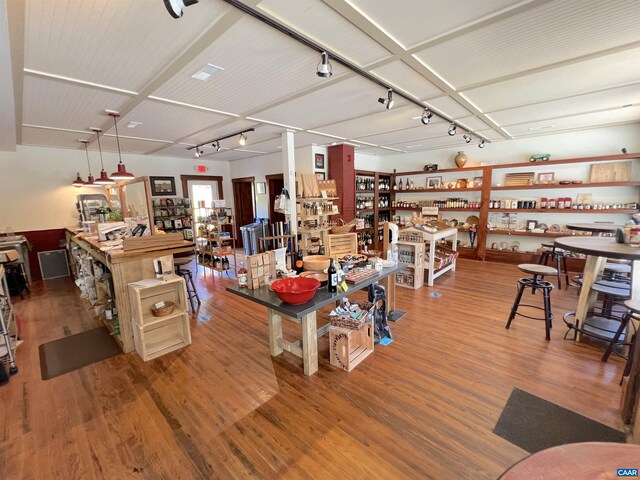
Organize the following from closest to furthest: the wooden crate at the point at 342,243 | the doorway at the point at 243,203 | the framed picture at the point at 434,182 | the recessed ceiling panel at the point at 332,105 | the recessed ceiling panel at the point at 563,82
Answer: the recessed ceiling panel at the point at 563,82 → the recessed ceiling panel at the point at 332,105 → the wooden crate at the point at 342,243 → the framed picture at the point at 434,182 → the doorway at the point at 243,203

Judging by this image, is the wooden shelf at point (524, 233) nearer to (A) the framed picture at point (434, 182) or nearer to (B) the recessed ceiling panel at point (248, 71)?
(A) the framed picture at point (434, 182)

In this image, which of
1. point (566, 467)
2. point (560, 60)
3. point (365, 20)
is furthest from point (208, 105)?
point (566, 467)

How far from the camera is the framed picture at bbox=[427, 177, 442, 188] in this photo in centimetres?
709

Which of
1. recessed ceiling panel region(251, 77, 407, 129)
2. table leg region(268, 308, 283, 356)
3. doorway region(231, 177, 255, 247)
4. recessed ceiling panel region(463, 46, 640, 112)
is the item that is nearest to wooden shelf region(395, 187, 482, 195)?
recessed ceiling panel region(463, 46, 640, 112)

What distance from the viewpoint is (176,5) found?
121 centimetres

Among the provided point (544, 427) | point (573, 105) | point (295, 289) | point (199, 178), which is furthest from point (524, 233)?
point (199, 178)

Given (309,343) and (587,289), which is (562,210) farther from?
(309,343)

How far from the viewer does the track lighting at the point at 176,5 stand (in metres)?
1.18

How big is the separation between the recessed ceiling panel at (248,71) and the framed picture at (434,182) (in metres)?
5.40

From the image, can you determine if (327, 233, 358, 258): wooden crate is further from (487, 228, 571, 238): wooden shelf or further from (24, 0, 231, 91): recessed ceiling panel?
(487, 228, 571, 238): wooden shelf

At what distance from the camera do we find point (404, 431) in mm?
1817

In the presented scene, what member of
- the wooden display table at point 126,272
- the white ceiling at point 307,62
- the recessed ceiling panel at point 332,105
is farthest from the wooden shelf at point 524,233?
the wooden display table at point 126,272

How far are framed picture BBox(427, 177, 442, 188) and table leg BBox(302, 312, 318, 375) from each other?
6090 millimetres

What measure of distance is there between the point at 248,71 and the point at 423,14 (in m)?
1.46
